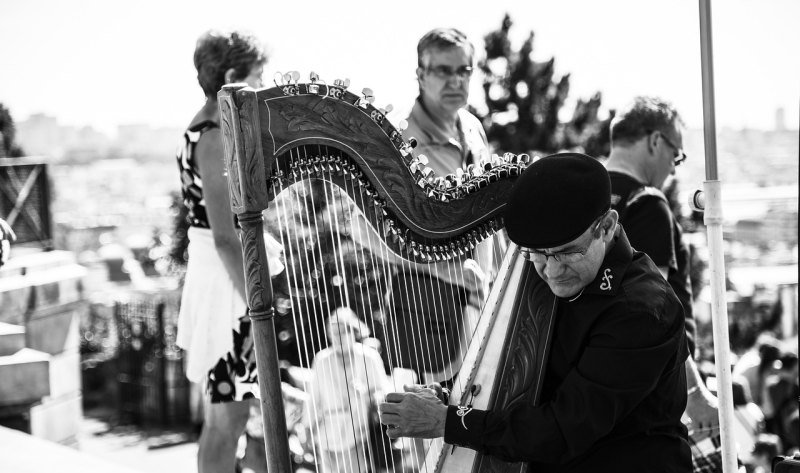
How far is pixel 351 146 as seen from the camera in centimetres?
160

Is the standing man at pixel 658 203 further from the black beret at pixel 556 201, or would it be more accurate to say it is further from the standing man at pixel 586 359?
the black beret at pixel 556 201

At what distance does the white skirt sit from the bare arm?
11 centimetres

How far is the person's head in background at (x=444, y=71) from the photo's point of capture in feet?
9.80

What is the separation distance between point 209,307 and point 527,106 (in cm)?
781

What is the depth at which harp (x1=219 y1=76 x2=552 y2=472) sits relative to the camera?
1.46m

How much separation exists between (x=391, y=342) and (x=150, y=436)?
26.2 ft

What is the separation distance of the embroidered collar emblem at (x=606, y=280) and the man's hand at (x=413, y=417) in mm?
415

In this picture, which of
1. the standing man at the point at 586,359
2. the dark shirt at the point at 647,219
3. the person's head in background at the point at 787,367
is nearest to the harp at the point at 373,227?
the standing man at the point at 586,359

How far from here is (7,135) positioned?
605cm

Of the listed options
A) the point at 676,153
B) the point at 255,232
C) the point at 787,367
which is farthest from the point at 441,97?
the point at 787,367

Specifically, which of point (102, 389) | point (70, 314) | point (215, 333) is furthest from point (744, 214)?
point (215, 333)

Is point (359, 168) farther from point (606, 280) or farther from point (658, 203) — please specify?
point (658, 203)

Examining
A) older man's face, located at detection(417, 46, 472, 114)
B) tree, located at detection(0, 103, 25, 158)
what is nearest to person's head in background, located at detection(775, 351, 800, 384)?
older man's face, located at detection(417, 46, 472, 114)

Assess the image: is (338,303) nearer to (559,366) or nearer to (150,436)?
(559,366)
